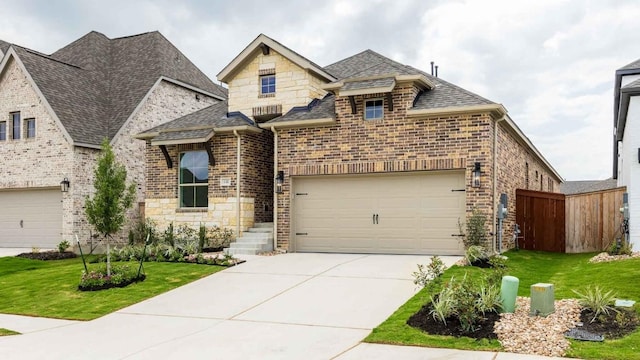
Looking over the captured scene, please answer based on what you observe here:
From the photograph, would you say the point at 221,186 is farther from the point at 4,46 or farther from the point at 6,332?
the point at 4,46

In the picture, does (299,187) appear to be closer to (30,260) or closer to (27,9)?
(30,260)

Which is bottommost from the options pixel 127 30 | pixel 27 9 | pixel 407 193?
pixel 407 193

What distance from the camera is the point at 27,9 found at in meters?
17.8

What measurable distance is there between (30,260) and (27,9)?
8066 mm

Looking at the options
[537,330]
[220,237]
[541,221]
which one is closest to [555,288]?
[537,330]

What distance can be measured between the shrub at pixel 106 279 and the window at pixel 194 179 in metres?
5.36

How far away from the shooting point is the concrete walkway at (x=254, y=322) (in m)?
7.31

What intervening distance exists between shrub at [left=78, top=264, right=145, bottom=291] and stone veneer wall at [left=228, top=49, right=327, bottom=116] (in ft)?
24.3

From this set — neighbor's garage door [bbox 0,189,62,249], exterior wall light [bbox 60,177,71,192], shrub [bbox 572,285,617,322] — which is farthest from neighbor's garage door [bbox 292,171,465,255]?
neighbor's garage door [bbox 0,189,62,249]

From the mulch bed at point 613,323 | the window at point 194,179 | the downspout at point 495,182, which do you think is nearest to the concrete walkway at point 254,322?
the mulch bed at point 613,323

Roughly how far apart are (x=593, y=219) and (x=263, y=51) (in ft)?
38.9

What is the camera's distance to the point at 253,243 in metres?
16.3

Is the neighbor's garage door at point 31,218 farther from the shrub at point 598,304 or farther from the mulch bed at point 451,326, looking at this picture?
the shrub at point 598,304

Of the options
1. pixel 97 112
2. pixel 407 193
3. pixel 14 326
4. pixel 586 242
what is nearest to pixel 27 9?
pixel 97 112
